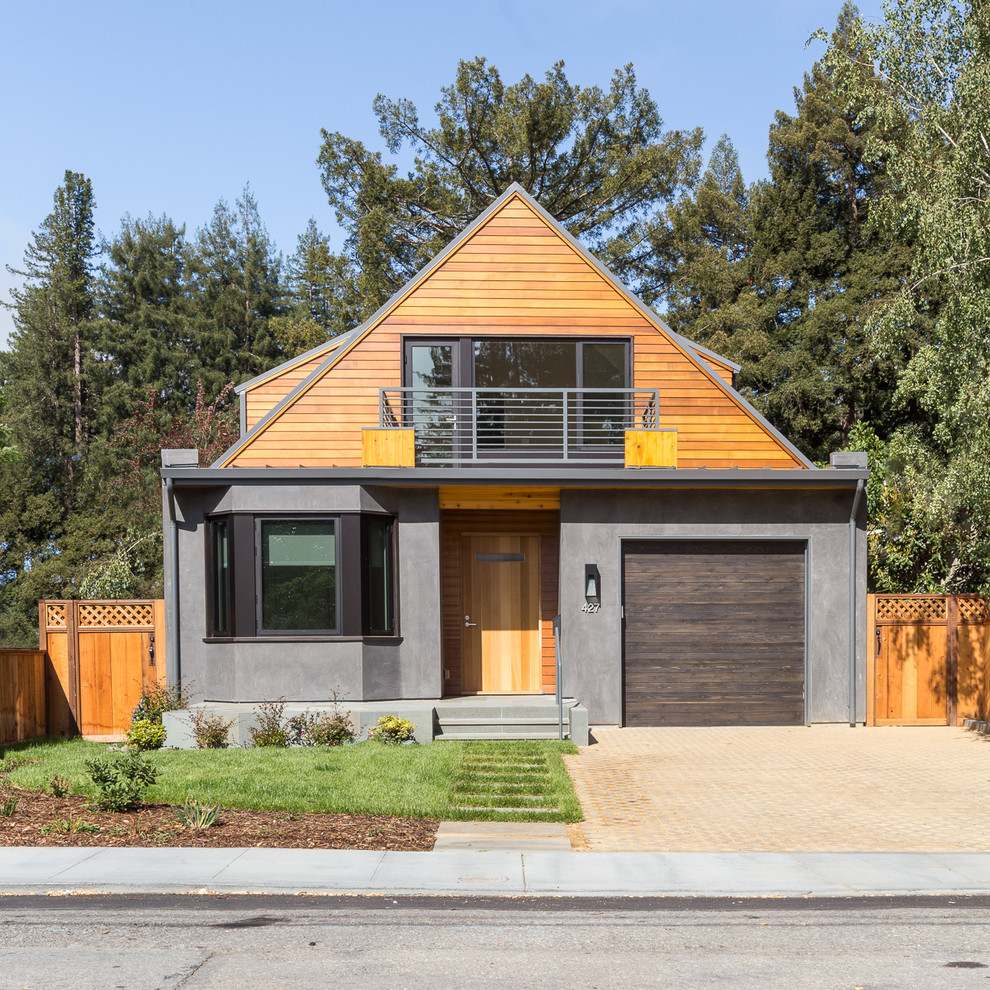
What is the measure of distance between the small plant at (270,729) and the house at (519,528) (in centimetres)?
75

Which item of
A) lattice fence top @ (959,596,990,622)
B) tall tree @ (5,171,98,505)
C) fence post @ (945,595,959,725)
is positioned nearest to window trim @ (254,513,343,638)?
fence post @ (945,595,959,725)

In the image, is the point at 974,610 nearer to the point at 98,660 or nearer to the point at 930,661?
the point at 930,661

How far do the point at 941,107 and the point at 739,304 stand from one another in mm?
18056

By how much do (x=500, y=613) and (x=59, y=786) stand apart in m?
7.78

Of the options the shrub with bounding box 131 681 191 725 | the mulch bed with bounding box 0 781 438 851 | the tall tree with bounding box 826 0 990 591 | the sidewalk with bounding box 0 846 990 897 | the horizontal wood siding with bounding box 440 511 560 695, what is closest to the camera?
the sidewalk with bounding box 0 846 990 897

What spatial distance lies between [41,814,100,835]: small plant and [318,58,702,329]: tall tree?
84.8 feet

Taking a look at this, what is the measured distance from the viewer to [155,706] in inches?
570

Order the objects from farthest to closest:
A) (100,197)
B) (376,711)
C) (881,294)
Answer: (100,197) < (881,294) < (376,711)

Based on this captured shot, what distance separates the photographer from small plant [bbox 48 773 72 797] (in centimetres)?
1024

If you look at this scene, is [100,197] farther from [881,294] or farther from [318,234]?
[881,294]

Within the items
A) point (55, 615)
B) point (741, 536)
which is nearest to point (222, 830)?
point (55, 615)

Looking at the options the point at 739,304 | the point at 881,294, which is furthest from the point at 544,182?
the point at 881,294

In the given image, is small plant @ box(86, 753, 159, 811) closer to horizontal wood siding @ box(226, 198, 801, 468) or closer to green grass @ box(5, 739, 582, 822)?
green grass @ box(5, 739, 582, 822)

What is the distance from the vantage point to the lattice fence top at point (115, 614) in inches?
618
